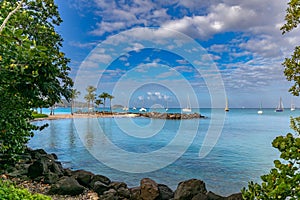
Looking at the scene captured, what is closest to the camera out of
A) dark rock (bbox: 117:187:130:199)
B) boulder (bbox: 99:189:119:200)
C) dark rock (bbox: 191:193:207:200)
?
dark rock (bbox: 191:193:207:200)

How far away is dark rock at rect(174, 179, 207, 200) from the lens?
597 cm

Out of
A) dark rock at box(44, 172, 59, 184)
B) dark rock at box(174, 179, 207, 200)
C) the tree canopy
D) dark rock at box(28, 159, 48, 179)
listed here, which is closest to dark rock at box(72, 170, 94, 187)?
dark rock at box(44, 172, 59, 184)

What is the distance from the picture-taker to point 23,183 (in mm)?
6484

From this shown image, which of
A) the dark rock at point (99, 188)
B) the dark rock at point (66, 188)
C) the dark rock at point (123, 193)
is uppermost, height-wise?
the dark rock at point (66, 188)

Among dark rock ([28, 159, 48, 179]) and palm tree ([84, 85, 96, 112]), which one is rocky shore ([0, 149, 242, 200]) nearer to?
dark rock ([28, 159, 48, 179])

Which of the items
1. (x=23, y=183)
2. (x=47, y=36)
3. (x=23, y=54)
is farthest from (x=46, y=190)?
(x=23, y=54)

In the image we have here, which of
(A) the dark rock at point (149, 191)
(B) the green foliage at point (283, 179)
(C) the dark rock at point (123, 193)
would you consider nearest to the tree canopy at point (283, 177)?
(B) the green foliage at point (283, 179)

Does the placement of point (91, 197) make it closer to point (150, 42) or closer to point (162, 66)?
point (150, 42)

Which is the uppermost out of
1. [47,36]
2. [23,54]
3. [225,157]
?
[47,36]

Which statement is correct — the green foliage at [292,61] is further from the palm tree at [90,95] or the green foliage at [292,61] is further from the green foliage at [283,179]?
the palm tree at [90,95]

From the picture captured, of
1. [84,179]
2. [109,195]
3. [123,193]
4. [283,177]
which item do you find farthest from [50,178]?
[283,177]

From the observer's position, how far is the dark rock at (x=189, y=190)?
19.6 feet

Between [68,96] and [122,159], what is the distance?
28.7ft

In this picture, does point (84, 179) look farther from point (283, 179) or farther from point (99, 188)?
point (283, 179)
